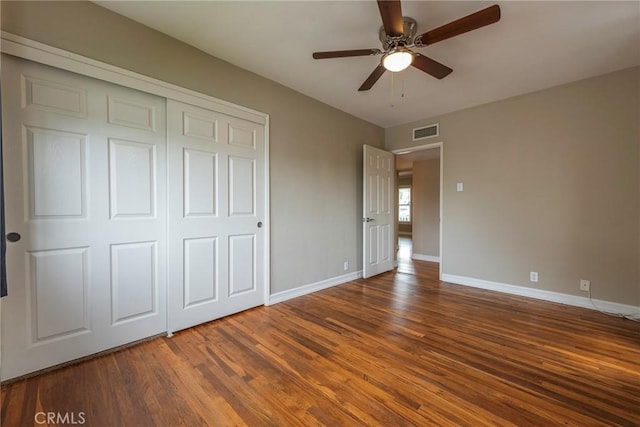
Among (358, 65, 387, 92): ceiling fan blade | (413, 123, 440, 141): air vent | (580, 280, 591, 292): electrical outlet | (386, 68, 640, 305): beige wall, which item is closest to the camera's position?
(358, 65, 387, 92): ceiling fan blade

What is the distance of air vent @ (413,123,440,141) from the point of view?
12.8ft

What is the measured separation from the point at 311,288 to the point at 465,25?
293 cm

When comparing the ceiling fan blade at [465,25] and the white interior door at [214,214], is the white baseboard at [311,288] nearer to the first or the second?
the white interior door at [214,214]

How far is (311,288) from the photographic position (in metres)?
3.32

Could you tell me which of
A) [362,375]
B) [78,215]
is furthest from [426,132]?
[78,215]

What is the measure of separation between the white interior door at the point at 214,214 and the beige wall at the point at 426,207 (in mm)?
4036

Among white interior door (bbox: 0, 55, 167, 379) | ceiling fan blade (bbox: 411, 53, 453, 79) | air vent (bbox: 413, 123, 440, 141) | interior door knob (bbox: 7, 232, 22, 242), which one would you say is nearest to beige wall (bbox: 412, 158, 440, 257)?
air vent (bbox: 413, 123, 440, 141)

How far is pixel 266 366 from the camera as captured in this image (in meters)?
1.76

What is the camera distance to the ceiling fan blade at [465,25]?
4.87ft

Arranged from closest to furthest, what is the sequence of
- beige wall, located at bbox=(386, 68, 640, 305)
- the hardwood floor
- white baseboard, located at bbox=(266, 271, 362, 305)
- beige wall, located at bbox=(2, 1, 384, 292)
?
1. the hardwood floor
2. beige wall, located at bbox=(2, 1, 384, 292)
3. beige wall, located at bbox=(386, 68, 640, 305)
4. white baseboard, located at bbox=(266, 271, 362, 305)

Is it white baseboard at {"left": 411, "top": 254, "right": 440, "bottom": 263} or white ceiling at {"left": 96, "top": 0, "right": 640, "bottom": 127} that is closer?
white ceiling at {"left": 96, "top": 0, "right": 640, "bottom": 127}

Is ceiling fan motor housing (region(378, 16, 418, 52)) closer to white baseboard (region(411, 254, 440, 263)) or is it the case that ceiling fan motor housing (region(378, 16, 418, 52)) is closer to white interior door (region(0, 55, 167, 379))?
white interior door (region(0, 55, 167, 379))

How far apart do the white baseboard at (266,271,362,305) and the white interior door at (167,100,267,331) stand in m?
0.20

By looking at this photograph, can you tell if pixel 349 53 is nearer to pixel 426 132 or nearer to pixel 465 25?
pixel 465 25
